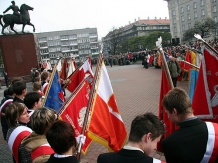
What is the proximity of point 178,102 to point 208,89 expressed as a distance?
1.25m

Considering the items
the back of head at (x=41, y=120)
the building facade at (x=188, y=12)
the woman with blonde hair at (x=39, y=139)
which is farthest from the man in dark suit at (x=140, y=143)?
the building facade at (x=188, y=12)

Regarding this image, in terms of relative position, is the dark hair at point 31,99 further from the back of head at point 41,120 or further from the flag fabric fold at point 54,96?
the back of head at point 41,120

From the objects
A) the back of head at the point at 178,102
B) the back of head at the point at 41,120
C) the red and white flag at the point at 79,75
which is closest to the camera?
the back of head at the point at 178,102

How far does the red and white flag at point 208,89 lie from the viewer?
3.30 meters

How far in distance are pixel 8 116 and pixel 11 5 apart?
1700 cm

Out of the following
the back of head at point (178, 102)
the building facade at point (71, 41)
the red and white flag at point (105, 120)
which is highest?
the building facade at point (71, 41)

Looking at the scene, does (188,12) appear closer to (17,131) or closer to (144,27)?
(144,27)

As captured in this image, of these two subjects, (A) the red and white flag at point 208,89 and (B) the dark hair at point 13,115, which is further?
(A) the red and white flag at point 208,89

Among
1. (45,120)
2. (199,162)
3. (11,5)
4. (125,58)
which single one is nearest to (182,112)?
(199,162)

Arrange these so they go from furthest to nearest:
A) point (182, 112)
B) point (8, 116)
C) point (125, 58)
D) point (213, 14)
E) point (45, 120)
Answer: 1. point (213, 14)
2. point (125, 58)
3. point (8, 116)
4. point (45, 120)
5. point (182, 112)

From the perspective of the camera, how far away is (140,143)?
186cm

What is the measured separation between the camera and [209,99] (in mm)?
3324

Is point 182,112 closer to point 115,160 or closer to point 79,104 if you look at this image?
point 115,160

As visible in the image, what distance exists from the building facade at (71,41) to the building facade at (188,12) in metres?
51.6
